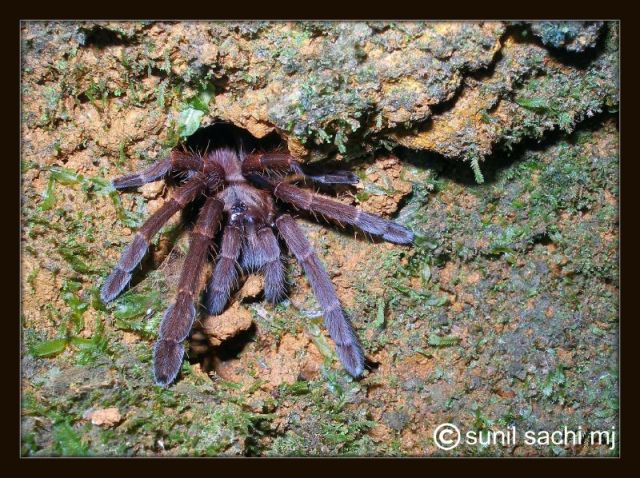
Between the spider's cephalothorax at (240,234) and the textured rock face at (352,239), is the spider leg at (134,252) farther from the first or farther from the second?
the textured rock face at (352,239)

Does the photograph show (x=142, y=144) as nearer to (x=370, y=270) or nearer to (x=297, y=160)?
(x=297, y=160)

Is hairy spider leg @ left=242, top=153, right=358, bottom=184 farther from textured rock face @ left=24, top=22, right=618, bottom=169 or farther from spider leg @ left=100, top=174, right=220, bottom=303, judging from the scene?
spider leg @ left=100, top=174, right=220, bottom=303

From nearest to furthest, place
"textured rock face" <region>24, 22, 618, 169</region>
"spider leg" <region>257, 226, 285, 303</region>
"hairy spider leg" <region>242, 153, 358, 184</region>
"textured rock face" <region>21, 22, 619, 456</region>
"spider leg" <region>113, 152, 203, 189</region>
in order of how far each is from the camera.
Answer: "textured rock face" <region>24, 22, 618, 169</region> < "textured rock face" <region>21, 22, 619, 456</region> < "spider leg" <region>113, 152, 203, 189</region> < "hairy spider leg" <region>242, 153, 358, 184</region> < "spider leg" <region>257, 226, 285, 303</region>

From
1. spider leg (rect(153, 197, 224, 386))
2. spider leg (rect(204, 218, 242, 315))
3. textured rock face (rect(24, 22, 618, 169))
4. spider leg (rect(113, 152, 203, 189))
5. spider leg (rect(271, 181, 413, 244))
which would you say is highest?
textured rock face (rect(24, 22, 618, 169))

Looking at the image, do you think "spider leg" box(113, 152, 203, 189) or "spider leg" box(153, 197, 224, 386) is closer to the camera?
"spider leg" box(153, 197, 224, 386)

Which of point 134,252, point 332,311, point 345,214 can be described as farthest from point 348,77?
point 134,252

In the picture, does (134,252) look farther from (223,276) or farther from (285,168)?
(285,168)

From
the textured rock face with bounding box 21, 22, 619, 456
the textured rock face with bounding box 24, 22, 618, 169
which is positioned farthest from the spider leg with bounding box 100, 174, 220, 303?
the textured rock face with bounding box 24, 22, 618, 169
